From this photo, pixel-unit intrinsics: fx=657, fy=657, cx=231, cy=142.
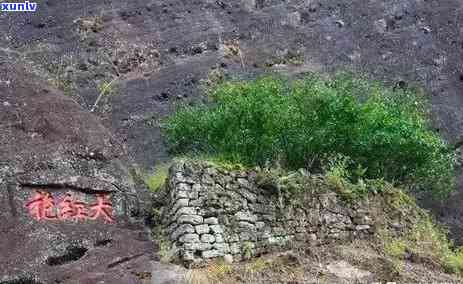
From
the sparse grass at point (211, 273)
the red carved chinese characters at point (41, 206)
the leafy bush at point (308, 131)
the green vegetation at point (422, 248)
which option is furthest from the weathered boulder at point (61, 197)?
the green vegetation at point (422, 248)

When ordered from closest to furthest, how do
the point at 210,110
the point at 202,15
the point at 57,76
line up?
1. the point at 210,110
2. the point at 57,76
3. the point at 202,15

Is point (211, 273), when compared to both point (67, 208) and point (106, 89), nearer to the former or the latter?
point (67, 208)

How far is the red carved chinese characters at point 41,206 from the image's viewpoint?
8711 millimetres

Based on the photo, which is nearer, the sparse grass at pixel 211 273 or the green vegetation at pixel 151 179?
the sparse grass at pixel 211 273

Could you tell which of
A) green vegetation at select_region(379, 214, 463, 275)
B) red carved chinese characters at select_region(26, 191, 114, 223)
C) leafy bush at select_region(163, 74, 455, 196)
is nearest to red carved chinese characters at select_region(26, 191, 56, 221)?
red carved chinese characters at select_region(26, 191, 114, 223)

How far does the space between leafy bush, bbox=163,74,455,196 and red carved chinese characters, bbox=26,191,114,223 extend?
9.53 ft

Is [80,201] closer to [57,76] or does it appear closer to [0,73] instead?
[0,73]

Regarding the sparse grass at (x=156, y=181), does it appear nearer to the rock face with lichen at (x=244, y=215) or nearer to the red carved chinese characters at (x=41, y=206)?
the rock face with lichen at (x=244, y=215)

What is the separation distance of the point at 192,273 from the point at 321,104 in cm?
585

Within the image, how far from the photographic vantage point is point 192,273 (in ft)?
28.2

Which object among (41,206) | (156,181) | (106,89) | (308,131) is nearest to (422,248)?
(308,131)

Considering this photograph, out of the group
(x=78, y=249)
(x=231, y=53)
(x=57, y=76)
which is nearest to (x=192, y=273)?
(x=78, y=249)

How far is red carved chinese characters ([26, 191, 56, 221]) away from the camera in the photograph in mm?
8711

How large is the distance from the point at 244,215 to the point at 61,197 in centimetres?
263
